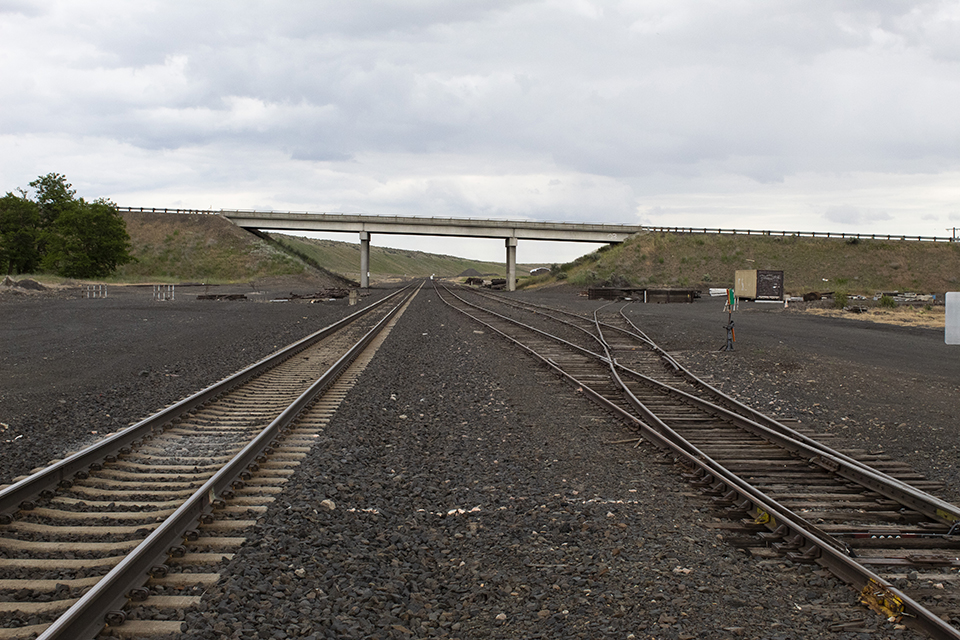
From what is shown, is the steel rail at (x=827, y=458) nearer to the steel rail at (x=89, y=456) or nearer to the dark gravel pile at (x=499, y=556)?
the dark gravel pile at (x=499, y=556)

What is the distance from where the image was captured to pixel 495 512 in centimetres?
597

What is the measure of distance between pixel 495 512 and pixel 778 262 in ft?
276

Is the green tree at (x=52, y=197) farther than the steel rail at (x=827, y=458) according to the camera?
Yes

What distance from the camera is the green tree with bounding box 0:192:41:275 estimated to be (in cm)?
6544

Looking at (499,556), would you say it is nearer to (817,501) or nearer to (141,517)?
(141,517)

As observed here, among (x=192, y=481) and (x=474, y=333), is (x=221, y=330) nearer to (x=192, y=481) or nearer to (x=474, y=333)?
(x=474, y=333)

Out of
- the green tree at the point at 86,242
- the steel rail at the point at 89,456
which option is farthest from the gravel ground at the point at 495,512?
the green tree at the point at 86,242

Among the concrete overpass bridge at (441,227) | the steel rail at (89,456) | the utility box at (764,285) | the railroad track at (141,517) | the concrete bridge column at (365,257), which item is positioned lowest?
the railroad track at (141,517)

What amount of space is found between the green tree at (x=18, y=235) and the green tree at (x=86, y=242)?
1632mm

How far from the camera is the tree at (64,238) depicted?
6369 cm

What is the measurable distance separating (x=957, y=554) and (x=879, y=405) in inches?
267

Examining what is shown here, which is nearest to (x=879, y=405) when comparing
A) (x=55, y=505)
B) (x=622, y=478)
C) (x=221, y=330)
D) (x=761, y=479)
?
(x=761, y=479)

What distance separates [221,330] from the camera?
2214 cm

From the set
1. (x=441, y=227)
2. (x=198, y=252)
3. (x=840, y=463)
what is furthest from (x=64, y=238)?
(x=840, y=463)
